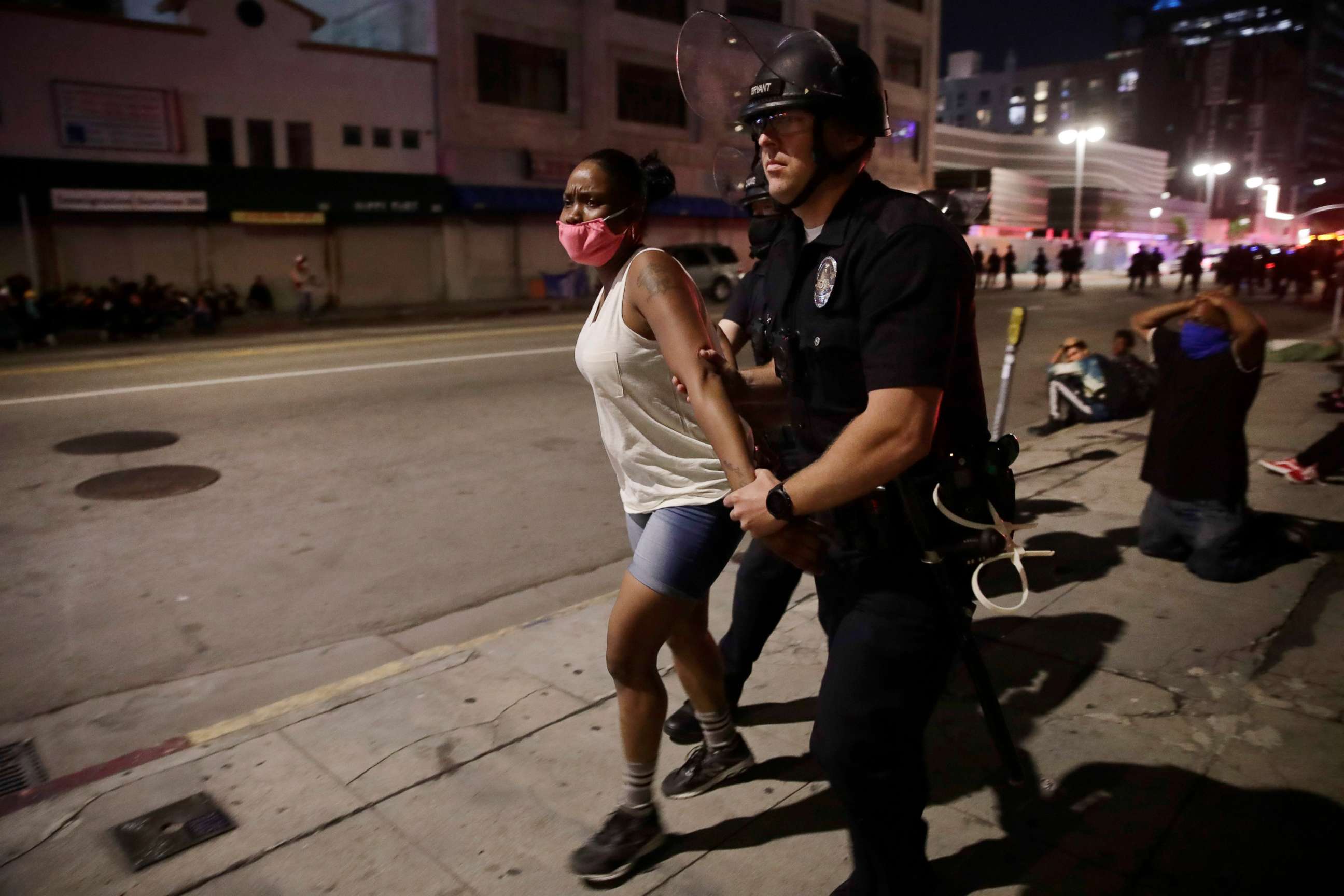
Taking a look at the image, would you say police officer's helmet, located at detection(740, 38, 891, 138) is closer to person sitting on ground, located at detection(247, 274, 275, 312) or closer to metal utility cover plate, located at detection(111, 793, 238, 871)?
metal utility cover plate, located at detection(111, 793, 238, 871)

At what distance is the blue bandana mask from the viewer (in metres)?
4.87

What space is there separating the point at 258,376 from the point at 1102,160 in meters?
67.4

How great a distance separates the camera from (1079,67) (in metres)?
113

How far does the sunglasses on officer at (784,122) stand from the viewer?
203 cm

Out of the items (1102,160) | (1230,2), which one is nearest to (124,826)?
(1102,160)

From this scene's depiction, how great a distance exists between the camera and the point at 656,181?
9.36 feet

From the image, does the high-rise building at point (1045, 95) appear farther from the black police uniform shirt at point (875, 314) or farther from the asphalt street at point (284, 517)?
the black police uniform shirt at point (875, 314)

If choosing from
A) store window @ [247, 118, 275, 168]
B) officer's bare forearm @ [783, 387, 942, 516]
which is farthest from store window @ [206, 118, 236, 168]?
officer's bare forearm @ [783, 387, 942, 516]

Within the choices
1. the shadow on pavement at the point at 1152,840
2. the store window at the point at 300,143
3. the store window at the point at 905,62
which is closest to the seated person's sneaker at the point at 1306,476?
the shadow on pavement at the point at 1152,840

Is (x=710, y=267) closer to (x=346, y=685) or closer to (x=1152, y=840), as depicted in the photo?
(x=346, y=685)

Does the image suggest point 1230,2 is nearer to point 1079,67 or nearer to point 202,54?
point 1079,67

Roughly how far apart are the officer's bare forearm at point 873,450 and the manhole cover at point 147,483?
614 cm

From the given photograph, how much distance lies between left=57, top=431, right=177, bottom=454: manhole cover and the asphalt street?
145 millimetres

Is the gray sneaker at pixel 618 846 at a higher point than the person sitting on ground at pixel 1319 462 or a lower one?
lower
